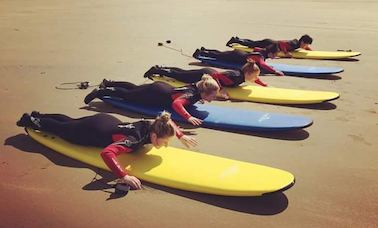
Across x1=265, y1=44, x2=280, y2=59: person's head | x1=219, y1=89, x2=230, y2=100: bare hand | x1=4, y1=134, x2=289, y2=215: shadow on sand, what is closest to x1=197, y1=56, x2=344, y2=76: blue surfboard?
x1=265, y1=44, x2=280, y2=59: person's head

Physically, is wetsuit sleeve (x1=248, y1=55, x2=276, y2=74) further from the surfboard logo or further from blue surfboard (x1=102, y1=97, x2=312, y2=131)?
the surfboard logo

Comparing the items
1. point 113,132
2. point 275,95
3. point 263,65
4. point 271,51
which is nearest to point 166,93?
point 113,132

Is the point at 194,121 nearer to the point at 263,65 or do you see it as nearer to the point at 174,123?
the point at 174,123

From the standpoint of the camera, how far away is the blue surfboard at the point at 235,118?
5.48 m

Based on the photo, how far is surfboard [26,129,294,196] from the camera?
12.7ft

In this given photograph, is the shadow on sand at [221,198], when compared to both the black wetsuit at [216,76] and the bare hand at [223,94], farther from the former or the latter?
the black wetsuit at [216,76]

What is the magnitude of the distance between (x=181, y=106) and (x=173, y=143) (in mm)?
572

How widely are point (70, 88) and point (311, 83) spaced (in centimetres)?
443

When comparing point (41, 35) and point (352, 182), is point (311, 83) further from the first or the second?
point (41, 35)

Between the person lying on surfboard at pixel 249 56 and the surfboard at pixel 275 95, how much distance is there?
1195mm

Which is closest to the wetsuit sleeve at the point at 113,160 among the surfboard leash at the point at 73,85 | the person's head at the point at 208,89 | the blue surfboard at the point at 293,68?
the person's head at the point at 208,89

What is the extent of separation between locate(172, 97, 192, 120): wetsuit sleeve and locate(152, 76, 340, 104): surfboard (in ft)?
4.99

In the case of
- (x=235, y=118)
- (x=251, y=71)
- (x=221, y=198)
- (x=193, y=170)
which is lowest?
(x=221, y=198)

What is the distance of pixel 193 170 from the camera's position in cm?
425
